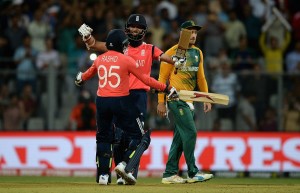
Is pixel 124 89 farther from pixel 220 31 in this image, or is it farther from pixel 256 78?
pixel 220 31

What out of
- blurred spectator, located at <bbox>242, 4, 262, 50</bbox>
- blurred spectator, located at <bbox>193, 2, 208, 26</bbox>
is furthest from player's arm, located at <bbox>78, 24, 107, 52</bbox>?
blurred spectator, located at <bbox>242, 4, 262, 50</bbox>

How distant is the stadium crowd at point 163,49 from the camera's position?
22734 millimetres

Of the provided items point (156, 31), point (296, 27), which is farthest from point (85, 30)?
point (296, 27)

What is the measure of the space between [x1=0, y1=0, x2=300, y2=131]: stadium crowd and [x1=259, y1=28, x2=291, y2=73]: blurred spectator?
0.08 ft

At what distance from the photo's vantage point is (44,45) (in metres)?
24.5

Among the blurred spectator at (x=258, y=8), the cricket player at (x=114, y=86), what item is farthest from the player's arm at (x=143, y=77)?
the blurred spectator at (x=258, y=8)

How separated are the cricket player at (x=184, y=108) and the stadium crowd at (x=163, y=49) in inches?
236

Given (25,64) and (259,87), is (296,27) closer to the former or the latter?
(259,87)

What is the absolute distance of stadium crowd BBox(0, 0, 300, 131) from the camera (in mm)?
22734

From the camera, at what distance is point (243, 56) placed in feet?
78.3

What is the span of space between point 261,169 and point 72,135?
4.51 metres

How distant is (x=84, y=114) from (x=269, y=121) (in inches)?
171

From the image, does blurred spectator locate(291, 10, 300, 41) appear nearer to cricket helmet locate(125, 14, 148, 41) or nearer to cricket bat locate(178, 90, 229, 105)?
cricket bat locate(178, 90, 229, 105)

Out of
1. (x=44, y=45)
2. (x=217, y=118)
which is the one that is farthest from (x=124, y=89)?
(x=44, y=45)
